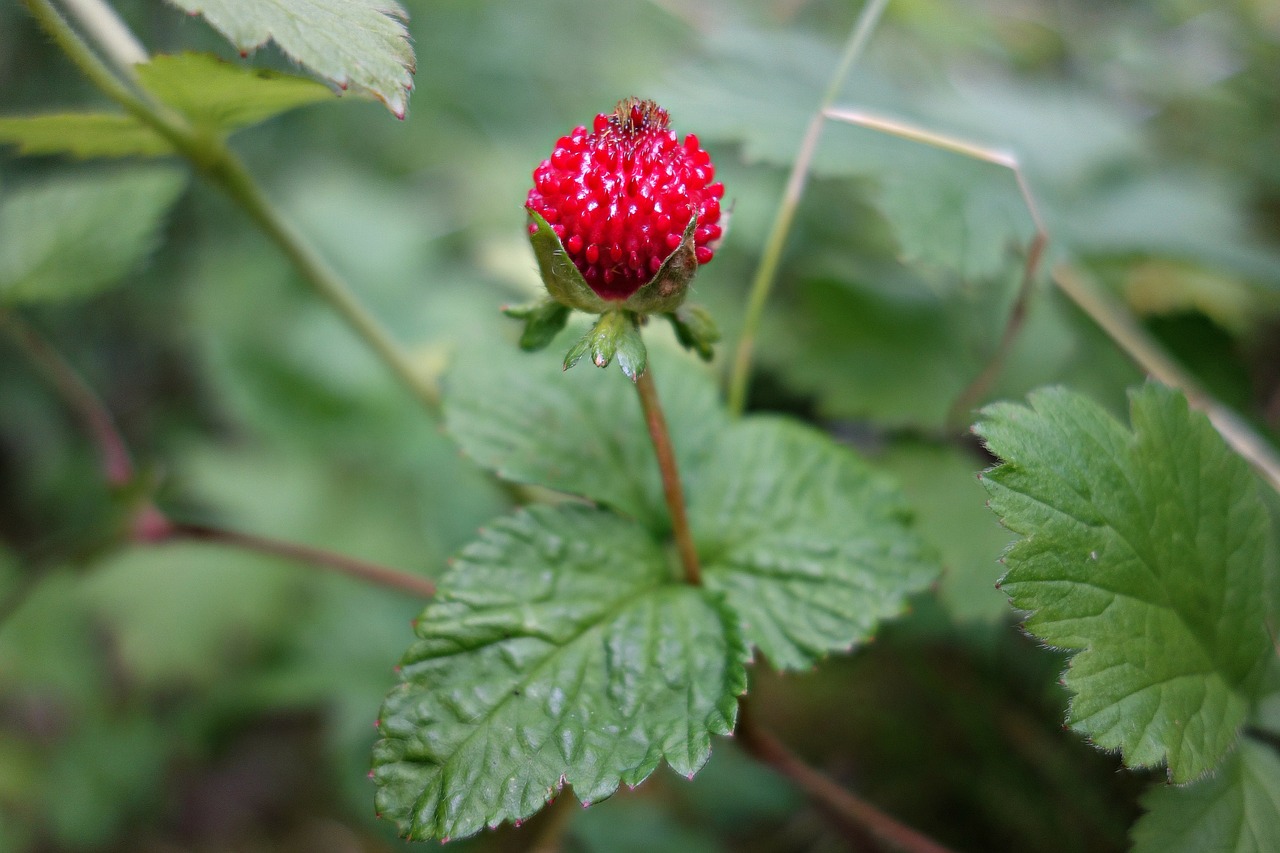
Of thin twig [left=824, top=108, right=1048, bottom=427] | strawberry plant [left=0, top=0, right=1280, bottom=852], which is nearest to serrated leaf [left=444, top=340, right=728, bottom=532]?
strawberry plant [left=0, top=0, right=1280, bottom=852]

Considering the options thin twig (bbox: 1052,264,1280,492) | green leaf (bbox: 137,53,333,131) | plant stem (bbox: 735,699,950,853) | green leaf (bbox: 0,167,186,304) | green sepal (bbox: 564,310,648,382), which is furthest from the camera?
green leaf (bbox: 0,167,186,304)

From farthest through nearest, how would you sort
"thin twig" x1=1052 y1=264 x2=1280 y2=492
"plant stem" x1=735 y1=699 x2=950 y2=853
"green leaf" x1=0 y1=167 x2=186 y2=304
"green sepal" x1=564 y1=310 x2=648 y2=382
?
"green leaf" x1=0 y1=167 x2=186 y2=304 → "thin twig" x1=1052 y1=264 x2=1280 y2=492 → "plant stem" x1=735 y1=699 x2=950 y2=853 → "green sepal" x1=564 y1=310 x2=648 y2=382

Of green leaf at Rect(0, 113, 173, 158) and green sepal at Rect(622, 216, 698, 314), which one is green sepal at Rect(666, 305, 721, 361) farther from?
green leaf at Rect(0, 113, 173, 158)

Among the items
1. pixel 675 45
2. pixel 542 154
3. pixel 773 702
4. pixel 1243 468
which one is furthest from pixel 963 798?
pixel 675 45

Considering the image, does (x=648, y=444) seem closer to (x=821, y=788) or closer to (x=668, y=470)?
(x=668, y=470)

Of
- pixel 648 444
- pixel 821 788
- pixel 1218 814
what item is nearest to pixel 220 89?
pixel 648 444

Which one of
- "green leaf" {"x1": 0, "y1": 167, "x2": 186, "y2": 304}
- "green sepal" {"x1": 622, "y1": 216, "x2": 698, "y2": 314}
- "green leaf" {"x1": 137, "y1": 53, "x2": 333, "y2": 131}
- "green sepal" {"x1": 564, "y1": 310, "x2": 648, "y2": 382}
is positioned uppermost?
"green leaf" {"x1": 137, "y1": 53, "x2": 333, "y2": 131}

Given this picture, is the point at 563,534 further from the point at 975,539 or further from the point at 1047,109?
the point at 1047,109
